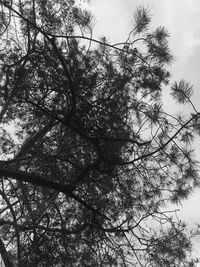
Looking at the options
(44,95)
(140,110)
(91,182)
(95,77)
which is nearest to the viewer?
(44,95)

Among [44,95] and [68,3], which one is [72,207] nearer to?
[44,95]

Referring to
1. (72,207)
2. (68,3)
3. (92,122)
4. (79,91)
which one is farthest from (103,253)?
(68,3)

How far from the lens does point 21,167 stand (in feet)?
13.6

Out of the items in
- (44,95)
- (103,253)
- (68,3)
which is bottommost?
(103,253)

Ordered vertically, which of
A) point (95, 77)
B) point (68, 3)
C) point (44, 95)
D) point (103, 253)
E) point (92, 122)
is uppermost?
point (68, 3)

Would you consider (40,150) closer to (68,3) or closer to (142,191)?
(142,191)

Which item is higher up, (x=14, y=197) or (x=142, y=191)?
(x=14, y=197)

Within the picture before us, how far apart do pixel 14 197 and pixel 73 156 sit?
2.58ft

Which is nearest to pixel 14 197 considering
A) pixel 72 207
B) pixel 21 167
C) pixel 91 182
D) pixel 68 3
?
pixel 21 167

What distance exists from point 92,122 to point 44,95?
426 mm

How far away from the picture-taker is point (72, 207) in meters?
3.81

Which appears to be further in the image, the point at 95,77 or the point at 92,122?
the point at 95,77

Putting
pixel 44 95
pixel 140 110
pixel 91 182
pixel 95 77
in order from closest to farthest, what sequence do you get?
pixel 44 95
pixel 91 182
pixel 95 77
pixel 140 110

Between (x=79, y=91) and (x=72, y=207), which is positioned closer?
(x=79, y=91)
